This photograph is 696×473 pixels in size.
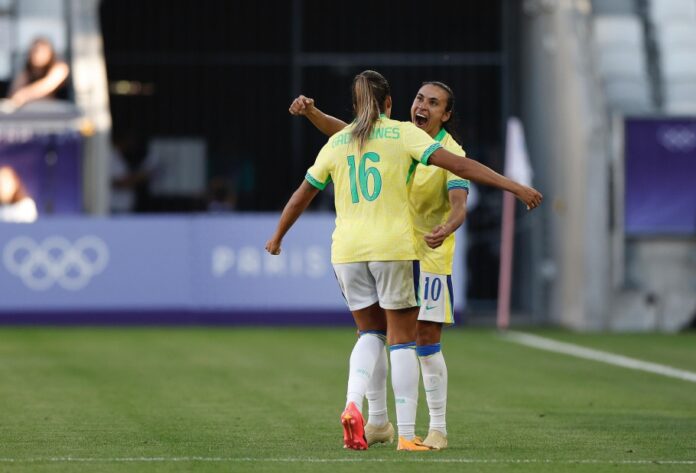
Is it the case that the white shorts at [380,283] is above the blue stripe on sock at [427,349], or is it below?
above

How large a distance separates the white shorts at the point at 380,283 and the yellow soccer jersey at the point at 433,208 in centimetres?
28

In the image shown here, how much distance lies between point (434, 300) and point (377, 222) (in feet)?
2.05

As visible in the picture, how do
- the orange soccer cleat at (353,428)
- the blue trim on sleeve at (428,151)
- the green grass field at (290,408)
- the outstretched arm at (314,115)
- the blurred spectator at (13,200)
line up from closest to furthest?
the green grass field at (290,408)
the orange soccer cleat at (353,428)
the blue trim on sleeve at (428,151)
the outstretched arm at (314,115)
the blurred spectator at (13,200)

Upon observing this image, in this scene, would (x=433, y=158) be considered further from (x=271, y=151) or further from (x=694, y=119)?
(x=271, y=151)

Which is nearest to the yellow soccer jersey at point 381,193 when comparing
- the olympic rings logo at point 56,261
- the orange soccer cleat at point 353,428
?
the orange soccer cleat at point 353,428

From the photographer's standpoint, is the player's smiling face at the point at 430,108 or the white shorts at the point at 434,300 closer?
the white shorts at the point at 434,300

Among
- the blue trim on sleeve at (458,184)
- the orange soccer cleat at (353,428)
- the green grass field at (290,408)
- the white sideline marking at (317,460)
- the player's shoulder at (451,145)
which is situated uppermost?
the player's shoulder at (451,145)

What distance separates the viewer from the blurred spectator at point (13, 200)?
981 inches

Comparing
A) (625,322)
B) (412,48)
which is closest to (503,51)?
(412,48)

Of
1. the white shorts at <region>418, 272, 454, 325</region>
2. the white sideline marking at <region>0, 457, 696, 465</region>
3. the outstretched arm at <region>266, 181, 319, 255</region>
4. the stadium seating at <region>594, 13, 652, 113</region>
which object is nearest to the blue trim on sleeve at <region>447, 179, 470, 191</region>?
the white shorts at <region>418, 272, 454, 325</region>

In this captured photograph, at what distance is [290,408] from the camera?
12.3m

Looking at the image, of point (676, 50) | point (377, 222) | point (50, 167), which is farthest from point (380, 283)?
point (50, 167)

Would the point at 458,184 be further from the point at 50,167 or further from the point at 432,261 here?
the point at 50,167

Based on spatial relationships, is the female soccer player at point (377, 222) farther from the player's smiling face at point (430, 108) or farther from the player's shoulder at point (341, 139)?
the player's smiling face at point (430, 108)
